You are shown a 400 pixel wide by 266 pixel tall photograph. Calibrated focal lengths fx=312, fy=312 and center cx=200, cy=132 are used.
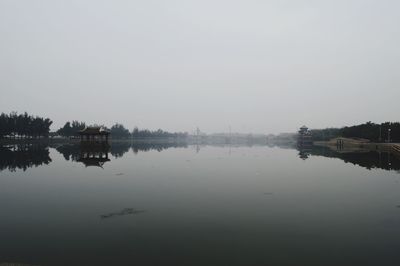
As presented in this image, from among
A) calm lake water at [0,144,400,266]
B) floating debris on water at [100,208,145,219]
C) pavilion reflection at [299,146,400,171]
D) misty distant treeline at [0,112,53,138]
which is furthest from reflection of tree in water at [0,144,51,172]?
misty distant treeline at [0,112,53,138]

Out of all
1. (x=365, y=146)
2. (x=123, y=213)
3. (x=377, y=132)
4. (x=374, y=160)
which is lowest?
(x=123, y=213)

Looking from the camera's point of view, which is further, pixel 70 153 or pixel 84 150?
pixel 84 150

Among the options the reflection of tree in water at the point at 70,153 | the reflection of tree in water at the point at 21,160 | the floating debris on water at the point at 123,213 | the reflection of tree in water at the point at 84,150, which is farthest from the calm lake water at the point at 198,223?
the reflection of tree in water at the point at 84,150

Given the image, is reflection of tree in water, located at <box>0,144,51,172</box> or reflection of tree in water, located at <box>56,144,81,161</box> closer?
reflection of tree in water, located at <box>0,144,51,172</box>

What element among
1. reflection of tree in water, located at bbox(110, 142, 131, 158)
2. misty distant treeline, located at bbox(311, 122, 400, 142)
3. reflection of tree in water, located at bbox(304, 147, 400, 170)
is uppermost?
misty distant treeline, located at bbox(311, 122, 400, 142)

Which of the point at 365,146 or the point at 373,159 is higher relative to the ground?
the point at 365,146

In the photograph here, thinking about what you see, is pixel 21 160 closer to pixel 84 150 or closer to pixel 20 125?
pixel 84 150

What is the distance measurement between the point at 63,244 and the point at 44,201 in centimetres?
753

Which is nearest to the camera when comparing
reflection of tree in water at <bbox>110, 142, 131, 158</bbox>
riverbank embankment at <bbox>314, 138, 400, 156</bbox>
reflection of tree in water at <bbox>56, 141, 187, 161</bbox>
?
reflection of tree in water at <bbox>56, 141, 187, 161</bbox>

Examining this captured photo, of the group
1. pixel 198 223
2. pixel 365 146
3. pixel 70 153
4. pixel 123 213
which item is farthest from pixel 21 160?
pixel 365 146

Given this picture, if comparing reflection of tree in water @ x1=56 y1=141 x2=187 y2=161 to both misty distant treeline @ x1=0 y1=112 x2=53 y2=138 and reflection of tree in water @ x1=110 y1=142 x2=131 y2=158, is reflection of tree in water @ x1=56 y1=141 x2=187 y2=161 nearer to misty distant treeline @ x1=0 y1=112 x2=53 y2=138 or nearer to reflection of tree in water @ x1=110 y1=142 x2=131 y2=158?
reflection of tree in water @ x1=110 y1=142 x2=131 y2=158

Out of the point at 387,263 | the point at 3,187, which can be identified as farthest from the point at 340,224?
the point at 3,187

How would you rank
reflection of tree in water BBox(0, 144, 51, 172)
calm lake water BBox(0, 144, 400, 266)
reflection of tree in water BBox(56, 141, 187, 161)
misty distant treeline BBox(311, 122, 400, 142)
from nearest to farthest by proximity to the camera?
calm lake water BBox(0, 144, 400, 266) → reflection of tree in water BBox(0, 144, 51, 172) → reflection of tree in water BBox(56, 141, 187, 161) → misty distant treeline BBox(311, 122, 400, 142)

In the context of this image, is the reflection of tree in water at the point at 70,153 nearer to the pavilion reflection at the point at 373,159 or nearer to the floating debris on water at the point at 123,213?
the floating debris on water at the point at 123,213
